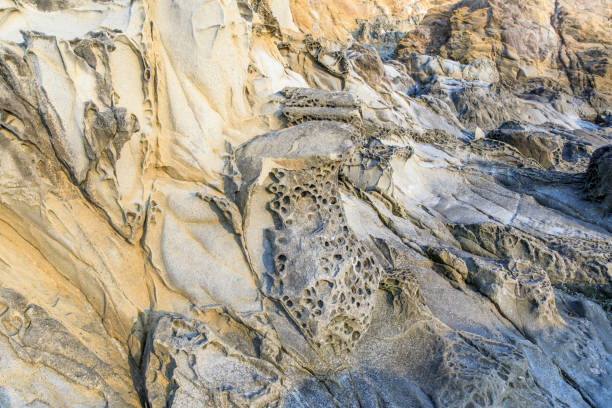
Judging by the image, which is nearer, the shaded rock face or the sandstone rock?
the shaded rock face

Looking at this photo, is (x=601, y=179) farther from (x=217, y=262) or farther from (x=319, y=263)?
(x=217, y=262)

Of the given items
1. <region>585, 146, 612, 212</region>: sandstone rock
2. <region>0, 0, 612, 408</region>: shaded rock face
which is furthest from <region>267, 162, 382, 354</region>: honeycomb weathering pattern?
<region>585, 146, 612, 212</region>: sandstone rock

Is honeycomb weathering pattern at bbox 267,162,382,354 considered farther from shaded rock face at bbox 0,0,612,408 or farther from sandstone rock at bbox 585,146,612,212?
sandstone rock at bbox 585,146,612,212

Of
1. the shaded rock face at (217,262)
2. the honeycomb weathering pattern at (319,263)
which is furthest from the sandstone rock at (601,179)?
the honeycomb weathering pattern at (319,263)

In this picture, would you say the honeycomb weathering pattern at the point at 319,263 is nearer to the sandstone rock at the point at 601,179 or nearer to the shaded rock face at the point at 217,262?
the shaded rock face at the point at 217,262

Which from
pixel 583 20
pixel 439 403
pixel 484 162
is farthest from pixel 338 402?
pixel 583 20

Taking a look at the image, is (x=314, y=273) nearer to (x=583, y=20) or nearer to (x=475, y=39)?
(x=475, y=39)
